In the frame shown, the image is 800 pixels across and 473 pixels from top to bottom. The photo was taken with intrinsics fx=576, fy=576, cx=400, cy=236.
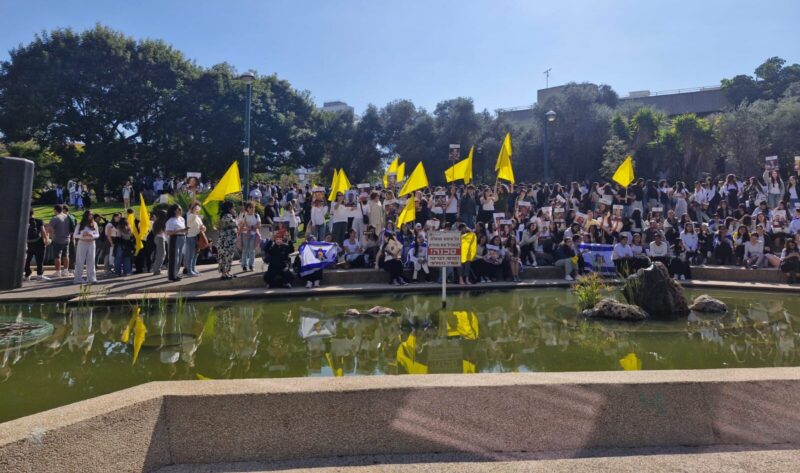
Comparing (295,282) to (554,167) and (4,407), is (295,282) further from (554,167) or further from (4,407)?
(554,167)

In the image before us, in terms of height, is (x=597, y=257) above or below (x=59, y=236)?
below

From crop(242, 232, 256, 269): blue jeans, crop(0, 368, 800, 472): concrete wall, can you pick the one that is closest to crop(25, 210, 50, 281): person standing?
crop(242, 232, 256, 269): blue jeans

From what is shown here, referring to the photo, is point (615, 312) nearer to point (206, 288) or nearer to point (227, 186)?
point (206, 288)

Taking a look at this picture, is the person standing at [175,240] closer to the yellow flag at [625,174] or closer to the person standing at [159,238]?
the person standing at [159,238]

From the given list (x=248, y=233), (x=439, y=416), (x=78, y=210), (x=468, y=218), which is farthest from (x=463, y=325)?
(x=78, y=210)

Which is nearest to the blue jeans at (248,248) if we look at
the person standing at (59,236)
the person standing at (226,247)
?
the person standing at (226,247)

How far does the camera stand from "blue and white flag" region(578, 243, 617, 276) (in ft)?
47.3

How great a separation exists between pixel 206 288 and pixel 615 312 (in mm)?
7951

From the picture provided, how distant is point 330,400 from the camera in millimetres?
3676

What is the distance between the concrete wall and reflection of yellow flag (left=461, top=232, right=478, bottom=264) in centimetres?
907

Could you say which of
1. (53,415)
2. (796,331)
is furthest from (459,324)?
(53,415)

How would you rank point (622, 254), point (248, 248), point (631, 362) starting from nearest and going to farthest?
point (631, 362) → point (248, 248) → point (622, 254)

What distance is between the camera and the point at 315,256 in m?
12.8

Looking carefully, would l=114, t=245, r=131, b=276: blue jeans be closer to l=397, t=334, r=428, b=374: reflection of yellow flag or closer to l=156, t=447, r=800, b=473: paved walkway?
l=397, t=334, r=428, b=374: reflection of yellow flag
